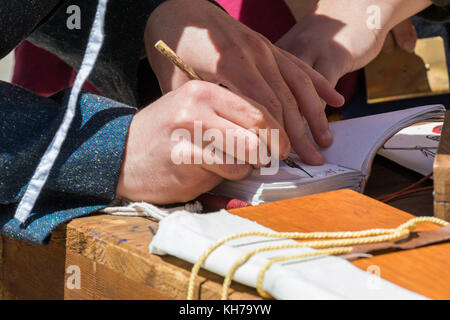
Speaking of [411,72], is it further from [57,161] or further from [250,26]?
[57,161]

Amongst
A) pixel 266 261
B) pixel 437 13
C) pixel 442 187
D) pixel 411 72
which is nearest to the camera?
pixel 266 261

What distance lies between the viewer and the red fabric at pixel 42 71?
110 cm

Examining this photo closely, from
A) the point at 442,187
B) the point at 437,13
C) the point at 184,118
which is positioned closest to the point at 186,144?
the point at 184,118

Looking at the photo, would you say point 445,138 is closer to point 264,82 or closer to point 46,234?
point 264,82

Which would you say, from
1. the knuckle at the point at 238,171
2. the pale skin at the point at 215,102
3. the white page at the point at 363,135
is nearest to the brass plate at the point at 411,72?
the pale skin at the point at 215,102

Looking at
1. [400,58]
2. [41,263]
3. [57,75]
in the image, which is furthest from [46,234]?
[400,58]

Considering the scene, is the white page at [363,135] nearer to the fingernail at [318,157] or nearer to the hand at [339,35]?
the fingernail at [318,157]

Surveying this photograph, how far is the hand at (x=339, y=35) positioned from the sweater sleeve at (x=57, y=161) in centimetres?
35

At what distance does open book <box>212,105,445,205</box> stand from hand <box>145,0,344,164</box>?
3 cm

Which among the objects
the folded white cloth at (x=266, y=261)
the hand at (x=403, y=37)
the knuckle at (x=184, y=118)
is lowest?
the folded white cloth at (x=266, y=261)

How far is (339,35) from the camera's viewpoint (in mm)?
828

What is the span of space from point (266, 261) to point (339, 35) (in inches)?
22.0

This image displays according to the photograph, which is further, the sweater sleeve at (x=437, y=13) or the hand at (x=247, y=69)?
the sweater sleeve at (x=437, y=13)

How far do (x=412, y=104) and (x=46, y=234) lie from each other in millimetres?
827
